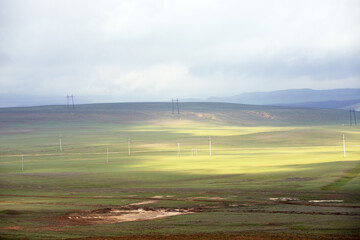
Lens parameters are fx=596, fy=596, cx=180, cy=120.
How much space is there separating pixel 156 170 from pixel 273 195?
73.4 feet

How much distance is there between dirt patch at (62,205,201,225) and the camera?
27.8 m

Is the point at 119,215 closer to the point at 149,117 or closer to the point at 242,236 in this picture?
the point at 242,236

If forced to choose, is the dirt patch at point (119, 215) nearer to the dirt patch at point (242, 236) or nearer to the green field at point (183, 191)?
the green field at point (183, 191)

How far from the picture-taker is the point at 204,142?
4144 inches

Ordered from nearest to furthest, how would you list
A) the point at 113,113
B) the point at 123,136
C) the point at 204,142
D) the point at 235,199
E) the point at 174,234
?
1. the point at 174,234
2. the point at 235,199
3. the point at 204,142
4. the point at 123,136
5. the point at 113,113

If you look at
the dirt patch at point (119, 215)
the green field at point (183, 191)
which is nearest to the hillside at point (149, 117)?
the green field at point (183, 191)

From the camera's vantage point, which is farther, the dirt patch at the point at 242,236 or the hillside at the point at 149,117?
the hillside at the point at 149,117

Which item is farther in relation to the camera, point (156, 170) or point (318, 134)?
point (318, 134)

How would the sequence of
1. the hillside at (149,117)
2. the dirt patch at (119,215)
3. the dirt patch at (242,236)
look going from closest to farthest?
the dirt patch at (242,236) → the dirt patch at (119,215) → the hillside at (149,117)

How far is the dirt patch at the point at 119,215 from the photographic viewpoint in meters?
27.8

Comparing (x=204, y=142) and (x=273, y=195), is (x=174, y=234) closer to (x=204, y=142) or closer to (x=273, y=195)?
(x=273, y=195)

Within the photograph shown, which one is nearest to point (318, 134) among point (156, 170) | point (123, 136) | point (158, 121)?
point (123, 136)

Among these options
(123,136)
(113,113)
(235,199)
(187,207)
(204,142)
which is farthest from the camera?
(113,113)

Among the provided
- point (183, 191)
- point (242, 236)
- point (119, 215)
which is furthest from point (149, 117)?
point (242, 236)
